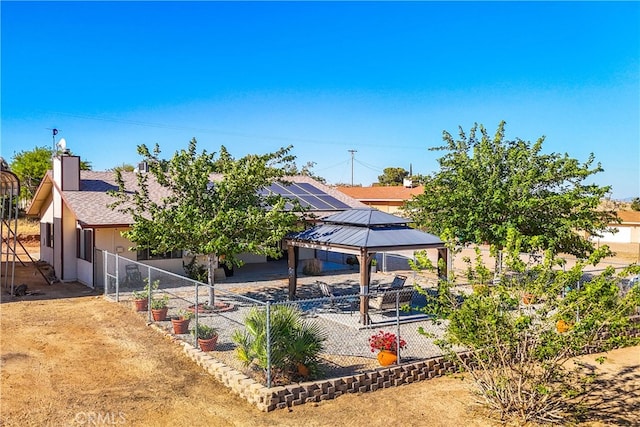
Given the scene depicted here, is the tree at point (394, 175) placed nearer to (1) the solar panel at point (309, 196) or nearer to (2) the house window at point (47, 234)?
(1) the solar panel at point (309, 196)

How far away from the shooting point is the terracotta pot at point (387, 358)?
1041cm

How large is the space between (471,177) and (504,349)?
989 centimetres

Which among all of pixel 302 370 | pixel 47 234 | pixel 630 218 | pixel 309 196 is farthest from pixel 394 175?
pixel 302 370

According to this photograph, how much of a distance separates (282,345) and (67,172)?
1571cm

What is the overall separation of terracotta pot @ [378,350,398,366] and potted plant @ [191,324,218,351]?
12.2 ft

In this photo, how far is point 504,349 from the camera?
856 centimetres


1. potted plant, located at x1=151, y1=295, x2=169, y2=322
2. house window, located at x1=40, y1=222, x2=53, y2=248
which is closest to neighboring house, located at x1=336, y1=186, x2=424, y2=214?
house window, located at x1=40, y1=222, x2=53, y2=248

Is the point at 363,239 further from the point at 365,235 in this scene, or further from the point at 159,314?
the point at 159,314

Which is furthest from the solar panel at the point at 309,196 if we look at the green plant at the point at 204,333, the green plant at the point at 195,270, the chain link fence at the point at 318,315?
the green plant at the point at 204,333

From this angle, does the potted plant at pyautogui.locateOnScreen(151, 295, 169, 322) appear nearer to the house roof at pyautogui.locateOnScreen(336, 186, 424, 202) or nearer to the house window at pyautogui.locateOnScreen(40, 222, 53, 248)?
the house window at pyautogui.locateOnScreen(40, 222, 53, 248)

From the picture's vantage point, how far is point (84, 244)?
67.0 feet

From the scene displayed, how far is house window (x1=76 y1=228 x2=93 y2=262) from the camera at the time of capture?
19766 mm

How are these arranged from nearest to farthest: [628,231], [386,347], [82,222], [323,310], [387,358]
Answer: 1. [387,358]
2. [386,347]
3. [323,310]
4. [82,222]
5. [628,231]

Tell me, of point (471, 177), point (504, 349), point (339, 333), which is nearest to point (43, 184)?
point (339, 333)
